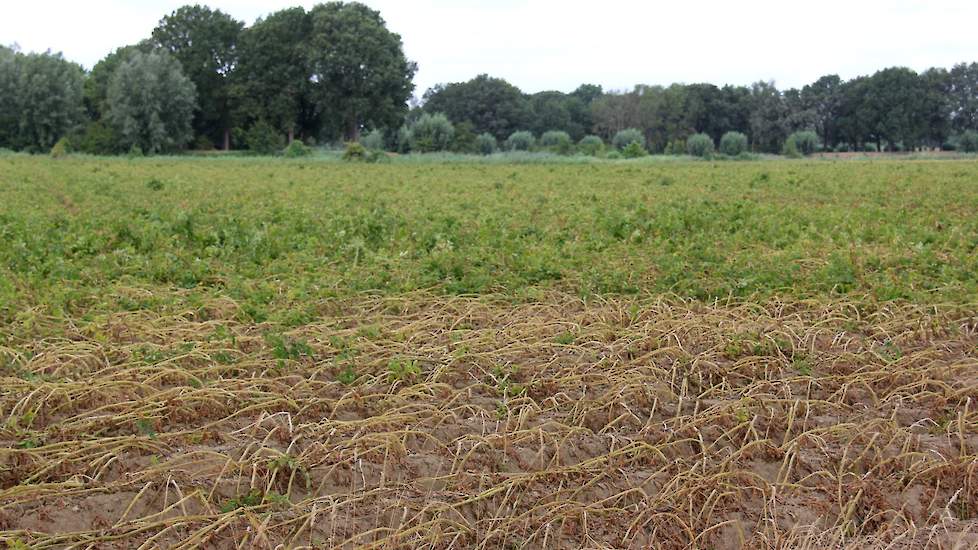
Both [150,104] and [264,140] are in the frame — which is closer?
[150,104]

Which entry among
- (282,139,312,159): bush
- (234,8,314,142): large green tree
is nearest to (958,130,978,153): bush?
(234,8,314,142): large green tree

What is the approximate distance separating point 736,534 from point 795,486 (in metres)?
0.62

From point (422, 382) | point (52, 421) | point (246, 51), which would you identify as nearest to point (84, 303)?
point (52, 421)

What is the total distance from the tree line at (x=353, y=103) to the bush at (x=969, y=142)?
7.5 inches

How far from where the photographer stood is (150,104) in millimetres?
61719

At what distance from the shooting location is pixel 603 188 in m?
23.4

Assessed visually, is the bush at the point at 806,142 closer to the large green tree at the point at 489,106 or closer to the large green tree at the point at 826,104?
the large green tree at the point at 826,104

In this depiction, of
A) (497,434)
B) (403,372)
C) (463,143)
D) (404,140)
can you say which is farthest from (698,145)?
(497,434)

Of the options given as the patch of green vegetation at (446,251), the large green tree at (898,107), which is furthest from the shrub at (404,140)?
A: the large green tree at (898,107)

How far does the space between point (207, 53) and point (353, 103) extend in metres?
16.2

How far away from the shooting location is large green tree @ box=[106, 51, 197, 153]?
61688 mm

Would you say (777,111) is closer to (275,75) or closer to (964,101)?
(964,101)

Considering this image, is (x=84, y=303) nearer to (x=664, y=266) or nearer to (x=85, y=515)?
(x=85, y=515)

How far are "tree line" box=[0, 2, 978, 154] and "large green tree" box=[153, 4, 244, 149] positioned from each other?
0.40 ft
